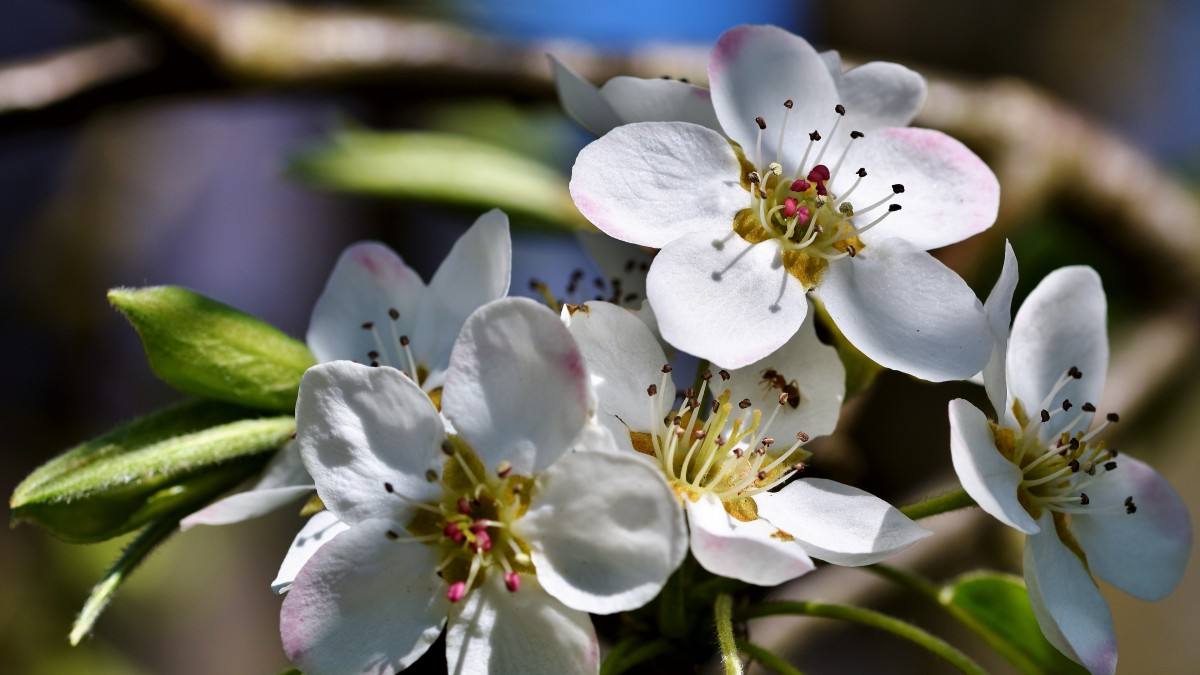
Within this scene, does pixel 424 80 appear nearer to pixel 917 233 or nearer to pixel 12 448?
pixel 917 233

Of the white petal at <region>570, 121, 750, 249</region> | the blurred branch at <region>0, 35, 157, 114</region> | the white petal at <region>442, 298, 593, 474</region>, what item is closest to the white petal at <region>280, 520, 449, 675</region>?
the white petal at <region>442, 298, 593, 474</region>

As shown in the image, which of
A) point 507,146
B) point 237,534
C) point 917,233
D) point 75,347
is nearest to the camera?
point 917,233

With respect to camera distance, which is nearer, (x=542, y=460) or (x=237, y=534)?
(x=542, y=460)

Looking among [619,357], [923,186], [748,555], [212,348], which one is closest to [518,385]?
[619,357]

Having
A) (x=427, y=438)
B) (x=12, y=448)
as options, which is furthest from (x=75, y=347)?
(x=427, y=438)

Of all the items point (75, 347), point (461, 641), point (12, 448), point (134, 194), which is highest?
point (461, 641)

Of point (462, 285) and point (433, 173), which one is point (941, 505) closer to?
point (462, 285)

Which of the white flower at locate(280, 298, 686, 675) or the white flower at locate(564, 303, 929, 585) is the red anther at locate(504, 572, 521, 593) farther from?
the white flower at locate(564, 303, 929, 585)
